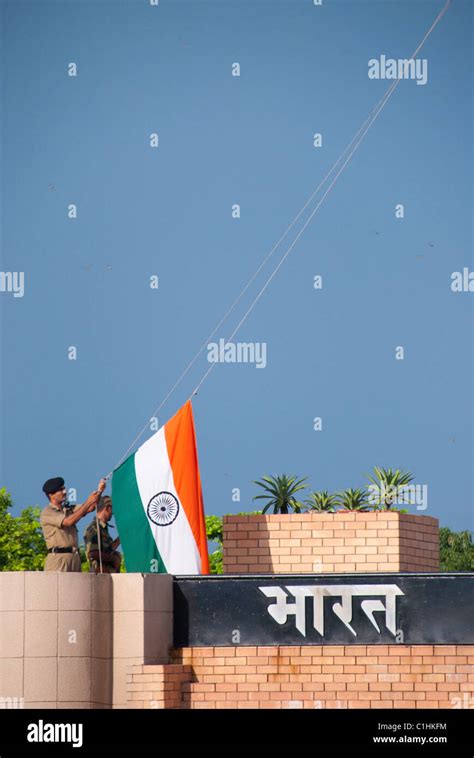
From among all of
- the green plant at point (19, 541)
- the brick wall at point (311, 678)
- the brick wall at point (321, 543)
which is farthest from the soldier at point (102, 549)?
the green plant at point (19, 541)

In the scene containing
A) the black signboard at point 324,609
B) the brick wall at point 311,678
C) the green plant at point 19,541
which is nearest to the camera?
the brick wall at point 311,678

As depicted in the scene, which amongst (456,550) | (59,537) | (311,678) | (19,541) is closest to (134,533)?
(59,537)

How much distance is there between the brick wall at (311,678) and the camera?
2820cm

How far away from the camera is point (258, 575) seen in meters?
29.3

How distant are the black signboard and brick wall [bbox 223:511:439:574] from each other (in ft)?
5.35

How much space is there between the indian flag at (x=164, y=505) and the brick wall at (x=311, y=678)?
373cm

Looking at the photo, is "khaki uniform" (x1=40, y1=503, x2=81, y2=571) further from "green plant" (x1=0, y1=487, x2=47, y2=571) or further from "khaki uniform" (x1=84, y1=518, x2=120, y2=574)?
"green plant" (x1=0, y1=487, x2=47, y2=571)

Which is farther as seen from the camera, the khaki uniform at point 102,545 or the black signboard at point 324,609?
the khaki uniform at point 102,545

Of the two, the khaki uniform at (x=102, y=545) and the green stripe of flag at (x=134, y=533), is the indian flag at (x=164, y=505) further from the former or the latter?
the khaki uniform at (x=102, y=545)

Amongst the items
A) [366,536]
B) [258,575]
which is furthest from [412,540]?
[258,575]

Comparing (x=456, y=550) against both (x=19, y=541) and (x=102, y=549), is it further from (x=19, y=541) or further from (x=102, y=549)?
(x=102, y=549)

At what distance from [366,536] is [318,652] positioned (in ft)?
9.40

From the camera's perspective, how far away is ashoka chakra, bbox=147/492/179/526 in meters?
32.8
